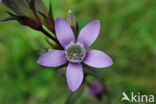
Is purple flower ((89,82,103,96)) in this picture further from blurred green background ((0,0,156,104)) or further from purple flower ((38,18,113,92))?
purple flower ((38,18,113,92))

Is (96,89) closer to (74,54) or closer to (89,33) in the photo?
(74,54)

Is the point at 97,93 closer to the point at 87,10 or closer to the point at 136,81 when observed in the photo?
the point at 136,81

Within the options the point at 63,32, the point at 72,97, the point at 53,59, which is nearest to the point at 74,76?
the point at 53,59

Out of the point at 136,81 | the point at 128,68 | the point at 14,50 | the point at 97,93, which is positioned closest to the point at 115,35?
the point at 128,68

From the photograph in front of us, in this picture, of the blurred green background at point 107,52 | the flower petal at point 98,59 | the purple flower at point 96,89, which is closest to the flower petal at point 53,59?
the flower petal at point 98,59

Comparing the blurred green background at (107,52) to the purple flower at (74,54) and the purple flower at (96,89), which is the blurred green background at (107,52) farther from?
the purple flower at (74,54)
